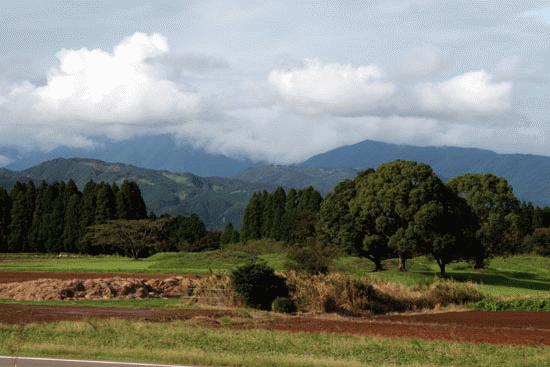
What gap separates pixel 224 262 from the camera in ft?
230

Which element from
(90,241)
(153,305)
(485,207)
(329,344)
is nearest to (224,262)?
(485,207)

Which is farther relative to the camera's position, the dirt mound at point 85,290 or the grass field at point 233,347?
the dirt mound at point 85,290

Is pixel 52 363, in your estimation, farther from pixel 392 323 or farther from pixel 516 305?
pixel 516 305

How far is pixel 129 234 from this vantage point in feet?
310

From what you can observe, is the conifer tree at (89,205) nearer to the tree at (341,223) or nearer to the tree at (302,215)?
the tree at (302,215)

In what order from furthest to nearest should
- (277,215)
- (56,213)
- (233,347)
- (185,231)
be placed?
1. (185,231)
2. (277,215)
3. (56,213)
4. (233,347)

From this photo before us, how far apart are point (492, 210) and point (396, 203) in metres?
18.2

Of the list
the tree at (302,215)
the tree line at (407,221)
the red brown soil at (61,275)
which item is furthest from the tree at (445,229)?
the tree at (302,215)

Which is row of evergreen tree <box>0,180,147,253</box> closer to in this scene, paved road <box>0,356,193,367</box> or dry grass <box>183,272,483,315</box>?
dry grass <box>183,272,483,315</box>

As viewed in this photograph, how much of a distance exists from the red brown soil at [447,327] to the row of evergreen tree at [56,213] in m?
75.5

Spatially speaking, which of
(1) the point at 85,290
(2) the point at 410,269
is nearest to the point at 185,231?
(2) the point at 410,269

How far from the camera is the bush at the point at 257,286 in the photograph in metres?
38.8

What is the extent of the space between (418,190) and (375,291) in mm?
18333

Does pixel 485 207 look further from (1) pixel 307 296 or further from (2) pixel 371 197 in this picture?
(1) pixel 307 296
